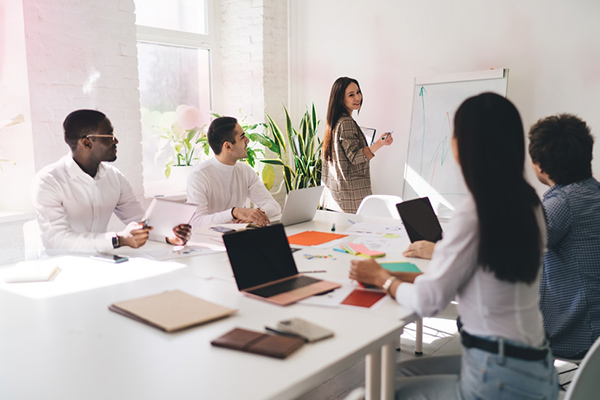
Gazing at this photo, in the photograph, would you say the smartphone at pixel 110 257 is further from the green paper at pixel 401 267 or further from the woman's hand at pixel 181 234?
the green paper at pixel 401 267

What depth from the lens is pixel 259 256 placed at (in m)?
1.68

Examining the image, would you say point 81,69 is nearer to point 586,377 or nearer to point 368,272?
point 368,272

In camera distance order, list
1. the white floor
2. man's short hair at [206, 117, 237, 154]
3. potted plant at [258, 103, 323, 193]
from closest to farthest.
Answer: the white floor, man's short hair at [206, 117, 237, 154], potted plant at [258, 103, 323, 193]

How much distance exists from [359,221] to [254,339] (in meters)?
1.70

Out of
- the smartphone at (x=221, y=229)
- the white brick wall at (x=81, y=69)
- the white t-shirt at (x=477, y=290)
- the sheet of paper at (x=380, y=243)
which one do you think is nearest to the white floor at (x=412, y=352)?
the sheet of paper at (x=380, y=243)

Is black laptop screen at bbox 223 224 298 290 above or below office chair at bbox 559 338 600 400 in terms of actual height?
above

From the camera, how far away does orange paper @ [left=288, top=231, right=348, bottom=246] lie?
2.34 m

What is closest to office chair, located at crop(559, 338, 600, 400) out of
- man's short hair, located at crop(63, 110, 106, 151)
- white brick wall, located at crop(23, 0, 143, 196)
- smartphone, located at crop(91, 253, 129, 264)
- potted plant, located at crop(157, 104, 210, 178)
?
smartphone, located at crop(91, 253, 129, 264)

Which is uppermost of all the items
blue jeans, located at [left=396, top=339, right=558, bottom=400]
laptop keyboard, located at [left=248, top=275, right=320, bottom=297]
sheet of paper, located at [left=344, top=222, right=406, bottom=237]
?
sheet of paper, located at [left=344, top=222, right=406, bottom=237]

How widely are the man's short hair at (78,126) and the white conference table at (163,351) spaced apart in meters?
1.03

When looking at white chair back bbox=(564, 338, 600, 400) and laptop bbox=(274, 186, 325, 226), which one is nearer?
white chair back bbox=(564, 338, 600, 400)

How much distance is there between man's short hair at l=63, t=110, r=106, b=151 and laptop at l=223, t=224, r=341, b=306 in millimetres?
1310

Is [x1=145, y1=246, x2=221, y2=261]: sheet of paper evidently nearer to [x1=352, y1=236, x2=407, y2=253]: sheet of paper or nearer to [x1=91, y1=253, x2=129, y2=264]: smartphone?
[x1=91, y1=253, x2=129, y2=264]: smartphone

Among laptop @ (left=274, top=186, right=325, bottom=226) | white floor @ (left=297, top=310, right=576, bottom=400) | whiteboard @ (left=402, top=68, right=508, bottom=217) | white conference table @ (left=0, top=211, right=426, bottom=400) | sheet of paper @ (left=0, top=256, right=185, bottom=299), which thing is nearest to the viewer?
white conference table @ (left=0, top=211, right=426, bottom=400)
